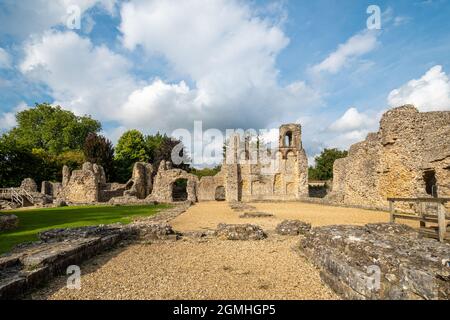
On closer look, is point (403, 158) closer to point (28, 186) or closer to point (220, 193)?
point (220, 193)

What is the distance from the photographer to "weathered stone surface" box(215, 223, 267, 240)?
7.51m

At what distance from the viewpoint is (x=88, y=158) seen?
134 ft

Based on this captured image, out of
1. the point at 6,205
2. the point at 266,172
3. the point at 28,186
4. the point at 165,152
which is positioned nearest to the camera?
the point at 6,205

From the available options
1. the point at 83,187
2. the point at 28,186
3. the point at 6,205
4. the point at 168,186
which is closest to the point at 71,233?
the point at 168,186

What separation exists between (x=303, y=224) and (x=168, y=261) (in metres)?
4.41

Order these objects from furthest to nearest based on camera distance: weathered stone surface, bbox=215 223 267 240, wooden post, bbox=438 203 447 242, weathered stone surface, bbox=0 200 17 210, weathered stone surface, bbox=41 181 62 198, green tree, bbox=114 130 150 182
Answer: green tree, bbox=114 130 150 182 < weathered stone surface, bbox=41 181 62 198 < weathered stone surface, bbox=0 200 17 210 < weathered stone surface, bbox=215 223 267 240 < wooden post, bbox=438 203 447 242

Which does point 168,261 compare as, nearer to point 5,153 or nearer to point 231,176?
point 231,176

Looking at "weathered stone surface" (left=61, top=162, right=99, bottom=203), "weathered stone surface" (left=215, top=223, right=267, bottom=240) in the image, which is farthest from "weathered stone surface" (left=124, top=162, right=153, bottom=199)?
"weathered stone surface" (left=215, top=223, right=267, bottom=240)

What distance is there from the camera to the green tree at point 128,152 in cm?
4425

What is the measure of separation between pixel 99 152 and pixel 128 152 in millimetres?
5417

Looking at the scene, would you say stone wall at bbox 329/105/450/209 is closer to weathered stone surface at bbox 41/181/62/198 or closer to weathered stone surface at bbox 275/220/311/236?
weathered stone surface at bbox 275/220/311/236

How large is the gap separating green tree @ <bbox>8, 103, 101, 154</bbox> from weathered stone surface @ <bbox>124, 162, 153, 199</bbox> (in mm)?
22310

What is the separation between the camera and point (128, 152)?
45.5 metres

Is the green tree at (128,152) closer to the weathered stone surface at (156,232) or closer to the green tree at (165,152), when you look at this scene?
the green tree at (165,152)
